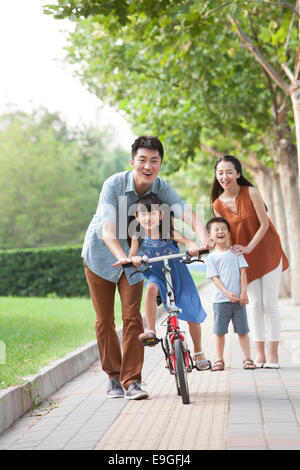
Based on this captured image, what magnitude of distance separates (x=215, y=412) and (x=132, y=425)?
0.66 meters

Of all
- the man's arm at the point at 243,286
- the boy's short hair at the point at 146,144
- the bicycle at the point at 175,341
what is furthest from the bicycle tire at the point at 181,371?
the man's arm at the point at 243,286

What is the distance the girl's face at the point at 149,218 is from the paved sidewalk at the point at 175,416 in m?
1.45

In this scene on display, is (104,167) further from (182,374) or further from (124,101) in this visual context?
(182,374)

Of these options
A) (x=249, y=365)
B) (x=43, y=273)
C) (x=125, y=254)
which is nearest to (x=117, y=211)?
(x=125, y=254)

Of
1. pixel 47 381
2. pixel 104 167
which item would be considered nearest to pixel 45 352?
pixel 47 381

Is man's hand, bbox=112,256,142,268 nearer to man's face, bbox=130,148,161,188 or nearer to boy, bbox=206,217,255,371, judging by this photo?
man's face, bbox=130,148,161,188

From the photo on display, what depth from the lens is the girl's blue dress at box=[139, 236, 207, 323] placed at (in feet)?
21.3

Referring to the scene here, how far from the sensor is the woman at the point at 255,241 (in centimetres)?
753

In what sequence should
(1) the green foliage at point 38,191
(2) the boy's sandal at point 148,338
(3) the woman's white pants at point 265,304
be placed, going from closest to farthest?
(2) the boy's sandal at point 148,338 < (3) the woman's white pants at point 265,304 < (1) the green foliage at point 38,191

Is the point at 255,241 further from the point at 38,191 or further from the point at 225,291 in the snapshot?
the point at 38,191

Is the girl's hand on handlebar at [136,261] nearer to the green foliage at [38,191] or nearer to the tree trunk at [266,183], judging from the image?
the tree trunk at [266,183]

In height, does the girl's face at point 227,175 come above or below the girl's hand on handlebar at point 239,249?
above

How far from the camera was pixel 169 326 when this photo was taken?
6273mm

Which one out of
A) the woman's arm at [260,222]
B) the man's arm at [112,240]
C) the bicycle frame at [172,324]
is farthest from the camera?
the woman's arm at [260,222]
